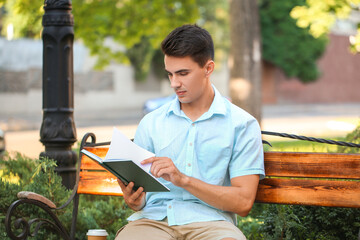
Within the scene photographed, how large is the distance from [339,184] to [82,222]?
2.06 m

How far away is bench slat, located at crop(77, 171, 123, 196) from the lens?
4070 millimetres

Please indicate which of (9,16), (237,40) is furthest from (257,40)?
(9,16)

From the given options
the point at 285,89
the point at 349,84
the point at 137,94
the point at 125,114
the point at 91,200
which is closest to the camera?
the point at 91,200

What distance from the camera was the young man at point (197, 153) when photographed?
313 centimetres

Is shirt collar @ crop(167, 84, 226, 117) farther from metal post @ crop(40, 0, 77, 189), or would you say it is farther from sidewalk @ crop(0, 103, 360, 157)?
sidewalk @ crop(0, 103, 360, 157)

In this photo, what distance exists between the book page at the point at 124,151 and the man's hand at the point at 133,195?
0.16m

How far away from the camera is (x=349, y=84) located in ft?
145

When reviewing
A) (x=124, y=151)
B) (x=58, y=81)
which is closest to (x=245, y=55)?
(x=58, y=81)

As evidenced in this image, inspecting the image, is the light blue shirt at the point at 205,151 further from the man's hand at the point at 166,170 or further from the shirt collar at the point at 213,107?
the man's hand at the point at 166,170

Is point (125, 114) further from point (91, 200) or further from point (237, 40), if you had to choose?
point (91, 200)

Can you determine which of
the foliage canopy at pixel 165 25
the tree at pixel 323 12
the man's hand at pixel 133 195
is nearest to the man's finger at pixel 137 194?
the man's hand at pixel 133 195

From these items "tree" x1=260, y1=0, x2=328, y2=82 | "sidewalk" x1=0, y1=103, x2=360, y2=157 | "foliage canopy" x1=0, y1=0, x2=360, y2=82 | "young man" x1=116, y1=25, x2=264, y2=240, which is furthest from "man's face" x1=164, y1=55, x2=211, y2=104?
"tree" x1=260, y1=0, x2=328, y2=82

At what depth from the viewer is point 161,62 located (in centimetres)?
3278

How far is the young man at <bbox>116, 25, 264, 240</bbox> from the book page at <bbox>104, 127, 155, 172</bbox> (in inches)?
2.7
